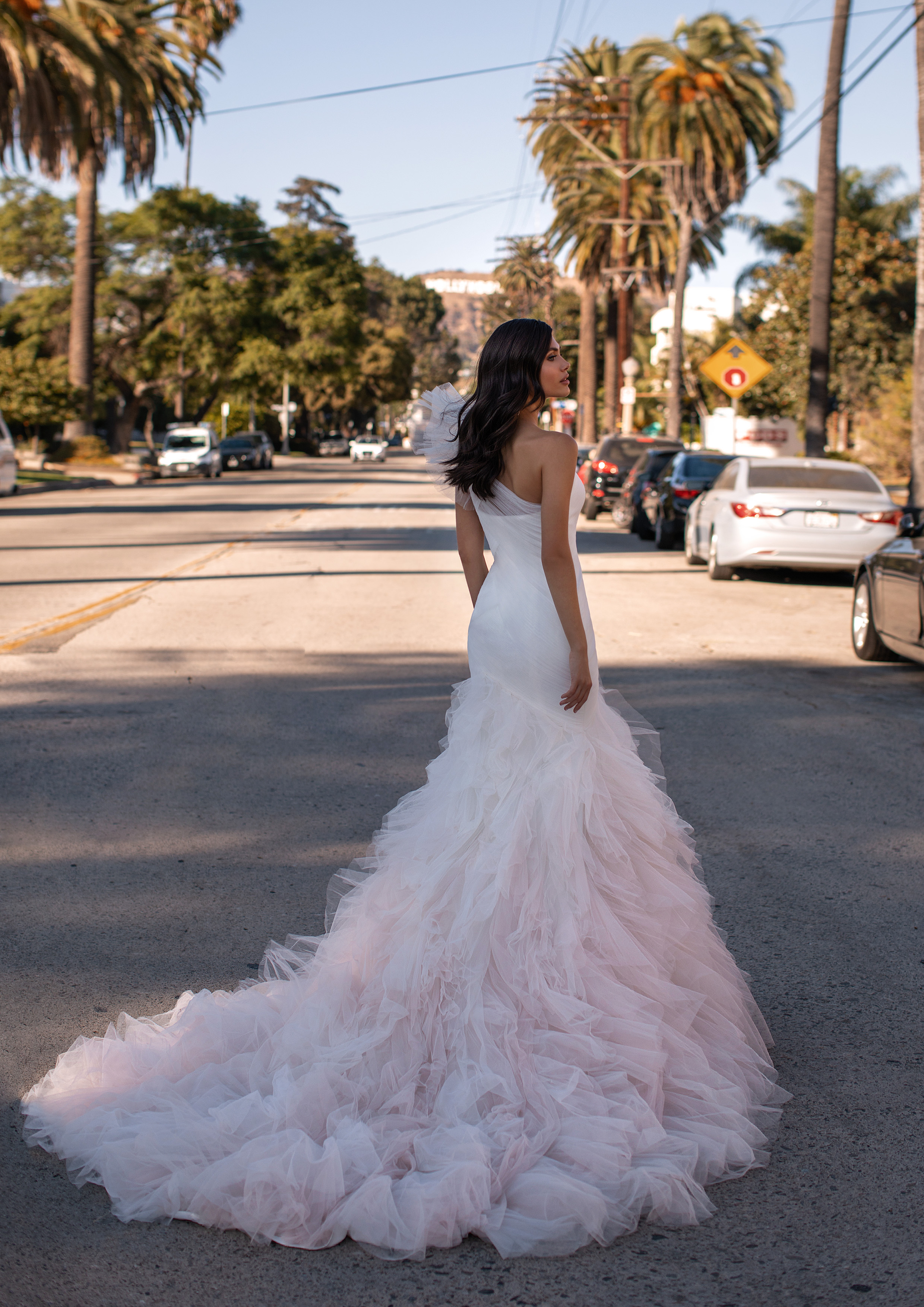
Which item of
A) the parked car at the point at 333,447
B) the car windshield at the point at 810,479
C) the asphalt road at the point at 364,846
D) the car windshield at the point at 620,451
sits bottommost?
the asphalt road at the point at 364,846

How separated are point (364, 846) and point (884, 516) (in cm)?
1061

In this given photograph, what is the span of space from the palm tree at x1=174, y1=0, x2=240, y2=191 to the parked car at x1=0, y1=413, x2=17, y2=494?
24400 mm

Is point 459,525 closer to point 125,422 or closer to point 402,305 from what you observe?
point 125,422

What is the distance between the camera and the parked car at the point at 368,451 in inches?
2997

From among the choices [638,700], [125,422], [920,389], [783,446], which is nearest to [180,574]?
[638,700]

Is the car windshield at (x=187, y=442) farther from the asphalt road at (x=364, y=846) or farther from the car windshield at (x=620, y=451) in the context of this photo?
the asphalt road at (x=364, y=846)

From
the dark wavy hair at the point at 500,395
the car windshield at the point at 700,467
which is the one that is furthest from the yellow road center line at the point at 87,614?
the dark wavy hair at the point at 500,395

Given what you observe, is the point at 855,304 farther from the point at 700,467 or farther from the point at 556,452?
the point at 556,452

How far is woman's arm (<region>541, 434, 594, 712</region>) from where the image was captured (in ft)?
10.5

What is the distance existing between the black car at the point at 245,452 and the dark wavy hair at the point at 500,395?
49699 millimetres

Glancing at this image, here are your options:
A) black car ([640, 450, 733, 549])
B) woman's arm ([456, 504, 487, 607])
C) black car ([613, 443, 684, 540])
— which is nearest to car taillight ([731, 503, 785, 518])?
black car ([640, 450, 733, 549])

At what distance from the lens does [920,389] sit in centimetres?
1812

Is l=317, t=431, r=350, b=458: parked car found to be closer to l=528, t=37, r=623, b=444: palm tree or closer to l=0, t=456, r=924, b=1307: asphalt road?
l=528, t=37, r=623, b=444: palm tree

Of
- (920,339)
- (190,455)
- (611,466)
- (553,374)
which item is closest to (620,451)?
(611,466)
